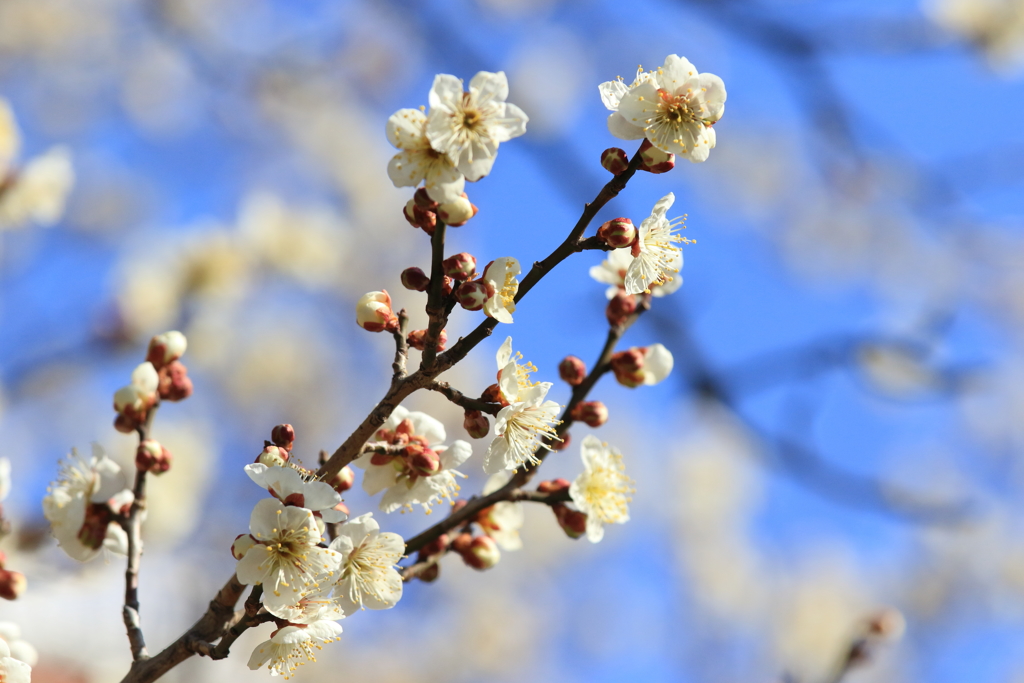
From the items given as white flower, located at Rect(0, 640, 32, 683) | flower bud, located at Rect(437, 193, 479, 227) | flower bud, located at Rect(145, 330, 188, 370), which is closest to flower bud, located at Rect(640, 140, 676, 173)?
flower bud, located at Rect(437, 193, 479, 227)

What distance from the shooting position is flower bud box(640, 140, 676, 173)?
1.16 meters

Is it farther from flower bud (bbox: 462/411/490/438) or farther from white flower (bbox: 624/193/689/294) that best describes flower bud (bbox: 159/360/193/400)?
white flower (bbox: 624/193/689/294)

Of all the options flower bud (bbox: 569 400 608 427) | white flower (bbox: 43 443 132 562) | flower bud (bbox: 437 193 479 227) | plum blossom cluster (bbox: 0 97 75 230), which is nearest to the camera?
flower bud (bbox: 437 193 479 227)

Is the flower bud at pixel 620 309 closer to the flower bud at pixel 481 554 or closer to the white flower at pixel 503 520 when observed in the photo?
the white flower at pixel 503 520

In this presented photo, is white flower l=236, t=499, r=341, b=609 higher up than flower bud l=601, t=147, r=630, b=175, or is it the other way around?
flower bud l=601, t=147, r=630, b=175

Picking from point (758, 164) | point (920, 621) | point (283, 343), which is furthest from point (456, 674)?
point (758, 164)

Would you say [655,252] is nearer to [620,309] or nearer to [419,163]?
[620,309]

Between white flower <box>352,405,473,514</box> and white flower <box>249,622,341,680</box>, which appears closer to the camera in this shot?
white flower <box>249,622,341,680</box>

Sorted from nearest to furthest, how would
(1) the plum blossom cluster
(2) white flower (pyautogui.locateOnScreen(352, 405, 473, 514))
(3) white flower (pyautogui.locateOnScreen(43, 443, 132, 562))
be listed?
(2) white flower (pyautogui.locateOnScreen(352, 405, 473, 514))
(3) white flower (pyautogui.locateOnScreen(43, 443, 132, 562))
(1) the plum blossom cluster

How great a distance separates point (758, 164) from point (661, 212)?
9.76 meters

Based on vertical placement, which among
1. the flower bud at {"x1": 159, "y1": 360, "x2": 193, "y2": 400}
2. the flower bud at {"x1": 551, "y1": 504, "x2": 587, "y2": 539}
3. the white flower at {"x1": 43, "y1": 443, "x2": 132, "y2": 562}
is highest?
the flower bud at {"x1": 551, "y1": 504, "x2": 587, "y2": 539}

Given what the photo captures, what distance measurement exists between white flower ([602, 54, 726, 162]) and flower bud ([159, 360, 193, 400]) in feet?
2.93

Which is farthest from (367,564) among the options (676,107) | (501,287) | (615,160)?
(676,107)

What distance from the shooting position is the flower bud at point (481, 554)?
1497 millimetres
